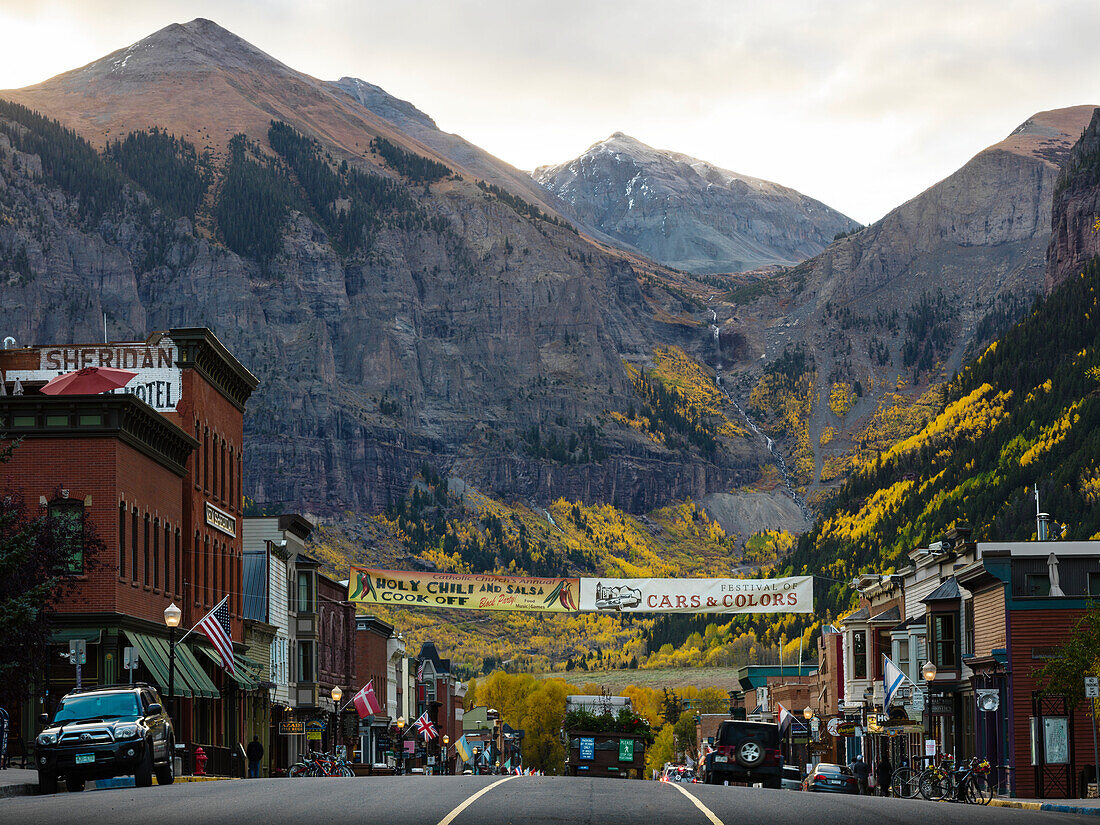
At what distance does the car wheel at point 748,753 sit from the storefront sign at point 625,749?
2285cm

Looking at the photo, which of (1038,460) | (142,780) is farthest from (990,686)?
(1038,460)

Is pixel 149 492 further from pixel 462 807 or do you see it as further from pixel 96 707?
pixel 462 807

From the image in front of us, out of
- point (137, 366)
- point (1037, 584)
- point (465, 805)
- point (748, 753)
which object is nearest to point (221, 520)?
point (137, 366)

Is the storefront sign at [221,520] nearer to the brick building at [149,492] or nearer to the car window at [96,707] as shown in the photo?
the brick building at [149,492]

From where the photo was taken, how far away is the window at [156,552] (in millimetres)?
57281

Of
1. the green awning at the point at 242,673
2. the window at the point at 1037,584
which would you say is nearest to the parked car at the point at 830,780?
the window at the point at 1037,584

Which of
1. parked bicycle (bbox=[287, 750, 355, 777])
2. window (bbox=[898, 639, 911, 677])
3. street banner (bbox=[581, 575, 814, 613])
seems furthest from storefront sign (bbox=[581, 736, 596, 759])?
street banner (bbox=[581, 575, 814, 613])

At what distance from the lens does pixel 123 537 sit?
53.3 metres

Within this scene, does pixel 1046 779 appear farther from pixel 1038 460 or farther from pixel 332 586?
pixel 1038 460

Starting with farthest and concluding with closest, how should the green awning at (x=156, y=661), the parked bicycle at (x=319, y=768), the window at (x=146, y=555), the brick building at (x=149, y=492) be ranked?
the parked bicycle at (x=319, y=768) < the window at (x=146, y=555) < the green awning at (x=156, y=661) < the brick building at (x=149, y=492)

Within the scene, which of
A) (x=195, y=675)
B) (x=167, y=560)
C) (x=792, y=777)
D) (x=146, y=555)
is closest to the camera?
(x=146, y=555)

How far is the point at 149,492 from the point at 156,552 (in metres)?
2.56

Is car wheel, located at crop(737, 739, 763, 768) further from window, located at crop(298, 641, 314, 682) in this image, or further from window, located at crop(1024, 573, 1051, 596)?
window, located at crop(298, 641, 314, 682)

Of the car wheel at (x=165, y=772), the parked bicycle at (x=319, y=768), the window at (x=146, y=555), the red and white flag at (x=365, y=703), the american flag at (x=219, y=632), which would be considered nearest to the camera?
the car wheel at (x=165, y=772)
